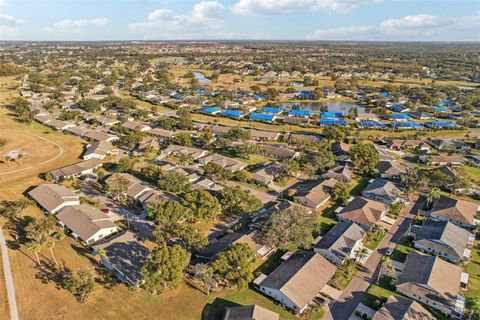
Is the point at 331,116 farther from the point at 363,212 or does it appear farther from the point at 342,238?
the point at 342,238

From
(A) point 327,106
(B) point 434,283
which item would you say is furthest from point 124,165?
(A) point 327,106

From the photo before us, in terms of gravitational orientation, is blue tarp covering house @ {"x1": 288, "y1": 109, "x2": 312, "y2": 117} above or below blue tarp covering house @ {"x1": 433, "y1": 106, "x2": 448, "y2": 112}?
below

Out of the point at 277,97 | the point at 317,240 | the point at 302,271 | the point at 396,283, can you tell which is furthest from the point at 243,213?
the point at 277,97

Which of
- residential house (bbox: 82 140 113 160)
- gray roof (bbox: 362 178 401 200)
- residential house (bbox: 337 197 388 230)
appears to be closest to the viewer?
residential house (bbox: 337 197 388 230)

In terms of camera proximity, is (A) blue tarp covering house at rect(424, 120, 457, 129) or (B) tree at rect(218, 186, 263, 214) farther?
(A) blue tarp covering house at rect(424, 120, 457, 129)

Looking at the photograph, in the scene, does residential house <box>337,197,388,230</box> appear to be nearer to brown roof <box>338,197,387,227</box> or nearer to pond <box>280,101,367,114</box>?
brown roof <box>338,197,387,227</box>

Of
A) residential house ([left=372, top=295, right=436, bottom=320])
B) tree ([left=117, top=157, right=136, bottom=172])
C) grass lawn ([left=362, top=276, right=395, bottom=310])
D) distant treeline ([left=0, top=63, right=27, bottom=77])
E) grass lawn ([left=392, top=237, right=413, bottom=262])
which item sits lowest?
grass lawn ([left=362, top=276, right=395, bottom=310])

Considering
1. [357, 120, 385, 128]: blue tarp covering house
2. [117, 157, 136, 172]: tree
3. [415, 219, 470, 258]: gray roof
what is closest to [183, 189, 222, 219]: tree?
[117, 157, 136, 172]: tree
